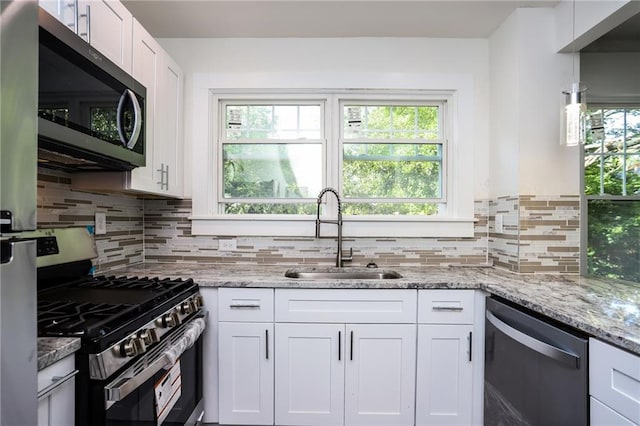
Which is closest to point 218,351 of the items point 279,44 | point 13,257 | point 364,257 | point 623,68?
point 364,257

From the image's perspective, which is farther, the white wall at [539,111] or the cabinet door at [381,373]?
the white wall at [539,111]

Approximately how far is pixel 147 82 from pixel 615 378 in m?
2.33

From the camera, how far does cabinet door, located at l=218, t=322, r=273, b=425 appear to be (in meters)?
1.75

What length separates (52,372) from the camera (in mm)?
864

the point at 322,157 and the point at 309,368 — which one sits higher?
the point at 322,157

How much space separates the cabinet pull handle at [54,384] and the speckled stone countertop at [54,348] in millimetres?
50

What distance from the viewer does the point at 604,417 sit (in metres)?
1.02

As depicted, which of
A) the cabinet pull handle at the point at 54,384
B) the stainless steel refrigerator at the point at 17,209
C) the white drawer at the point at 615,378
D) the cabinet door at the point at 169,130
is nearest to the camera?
the stainless steel refrigerator at the point at 17,209

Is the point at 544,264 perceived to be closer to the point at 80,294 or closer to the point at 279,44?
the point at 279,44

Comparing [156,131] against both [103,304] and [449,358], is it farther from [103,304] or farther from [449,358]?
[449,358]

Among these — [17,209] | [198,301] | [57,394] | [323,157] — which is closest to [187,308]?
[198,301]

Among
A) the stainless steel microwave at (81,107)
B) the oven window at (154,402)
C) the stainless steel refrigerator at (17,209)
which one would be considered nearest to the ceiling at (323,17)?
the stainless steel microwave at (81,107)

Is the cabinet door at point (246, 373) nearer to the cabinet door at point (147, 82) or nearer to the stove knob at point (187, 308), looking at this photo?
the stove knob at point (187, 308)

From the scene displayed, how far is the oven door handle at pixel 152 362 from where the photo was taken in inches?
38.7
